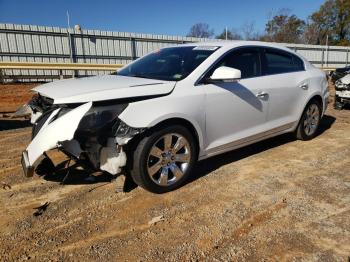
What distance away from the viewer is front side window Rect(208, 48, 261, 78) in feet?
13.8

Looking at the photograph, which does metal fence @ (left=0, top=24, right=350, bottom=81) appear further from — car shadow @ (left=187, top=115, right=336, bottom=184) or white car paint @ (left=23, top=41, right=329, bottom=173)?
white car paint @ (left=23, top=41, right=329, bottom=173)

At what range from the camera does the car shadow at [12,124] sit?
705cm

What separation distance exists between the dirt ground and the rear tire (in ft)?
3.04

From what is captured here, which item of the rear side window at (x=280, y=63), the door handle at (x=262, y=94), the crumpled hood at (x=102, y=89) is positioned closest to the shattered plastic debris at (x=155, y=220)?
the crumpled hood at (x=102, y=89)

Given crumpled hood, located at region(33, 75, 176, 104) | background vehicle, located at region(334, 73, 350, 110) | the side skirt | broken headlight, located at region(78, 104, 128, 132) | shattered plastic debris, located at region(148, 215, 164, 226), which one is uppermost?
crumpled hood, located at region(33, 75, 176, 104)

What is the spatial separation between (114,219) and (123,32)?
14.0m

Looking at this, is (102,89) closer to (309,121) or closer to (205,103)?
(205,103)

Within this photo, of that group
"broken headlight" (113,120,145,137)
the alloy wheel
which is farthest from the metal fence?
"broken headlight" (113,120,145,137)

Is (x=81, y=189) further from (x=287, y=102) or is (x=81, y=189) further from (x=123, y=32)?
(x=123, y=32)

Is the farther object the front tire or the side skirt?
the side skirt

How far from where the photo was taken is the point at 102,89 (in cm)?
334

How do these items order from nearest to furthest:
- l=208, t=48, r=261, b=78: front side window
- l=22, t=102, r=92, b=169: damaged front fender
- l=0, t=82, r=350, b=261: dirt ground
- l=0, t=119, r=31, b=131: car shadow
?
l=0, t=82, r=350, b=261: dirt ground < l=22, t=102, r=92, b=169: damaged front fender < l=208, t=48, r=261, b=78: front side window < l=0, t=119, r=31, b=131: car shadow

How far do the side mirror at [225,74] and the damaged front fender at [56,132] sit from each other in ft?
4.92

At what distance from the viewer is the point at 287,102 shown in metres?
5.01
